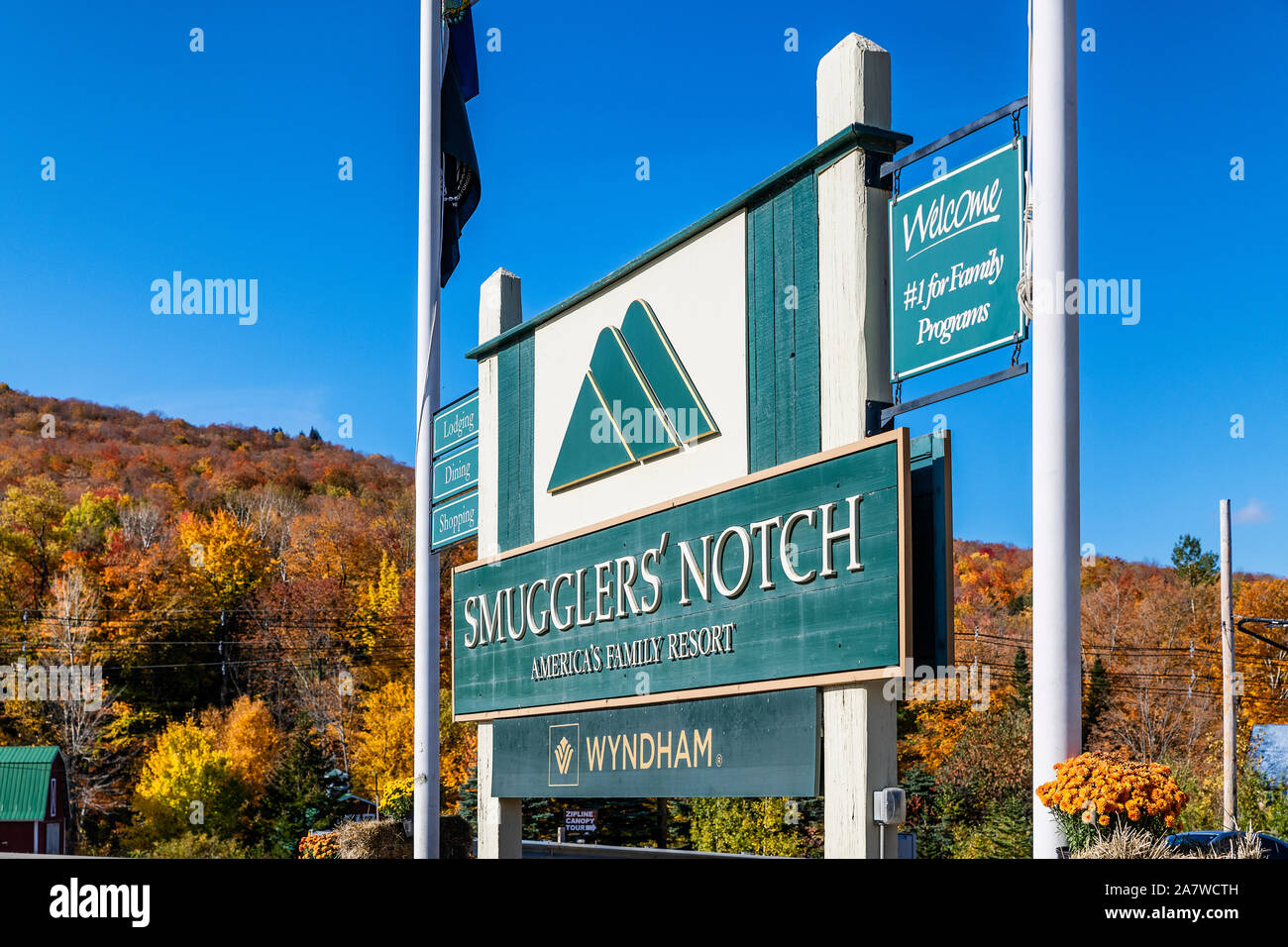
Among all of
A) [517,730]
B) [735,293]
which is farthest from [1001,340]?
[517,730]

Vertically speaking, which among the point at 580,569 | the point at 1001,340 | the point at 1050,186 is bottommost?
the point at 580,569

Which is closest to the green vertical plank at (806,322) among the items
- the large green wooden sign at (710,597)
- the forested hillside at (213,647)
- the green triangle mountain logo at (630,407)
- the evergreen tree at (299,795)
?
the large green wooden sign at (710,597)

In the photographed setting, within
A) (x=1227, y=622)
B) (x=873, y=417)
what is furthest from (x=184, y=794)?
(x=873, y=417)

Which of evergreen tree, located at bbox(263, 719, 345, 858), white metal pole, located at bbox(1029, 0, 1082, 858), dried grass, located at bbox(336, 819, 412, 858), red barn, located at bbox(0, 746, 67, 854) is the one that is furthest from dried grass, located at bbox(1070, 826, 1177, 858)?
evergreen tree, located at bbox(263, 719, 345, 858)

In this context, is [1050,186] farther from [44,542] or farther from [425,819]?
[44,542]

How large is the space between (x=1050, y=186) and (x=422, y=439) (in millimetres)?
8277

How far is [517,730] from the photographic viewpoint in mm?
12047

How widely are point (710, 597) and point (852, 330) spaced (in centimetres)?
227

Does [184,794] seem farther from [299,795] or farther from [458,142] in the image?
[458,142]

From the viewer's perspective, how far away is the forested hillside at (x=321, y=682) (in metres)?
47.5

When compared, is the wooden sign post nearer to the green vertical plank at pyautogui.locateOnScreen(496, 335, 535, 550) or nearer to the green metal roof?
the green vertical plank at pyautogui.locateOnScreen(496, 335, 535, 550)

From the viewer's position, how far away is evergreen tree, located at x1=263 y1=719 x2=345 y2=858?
4734 cm
